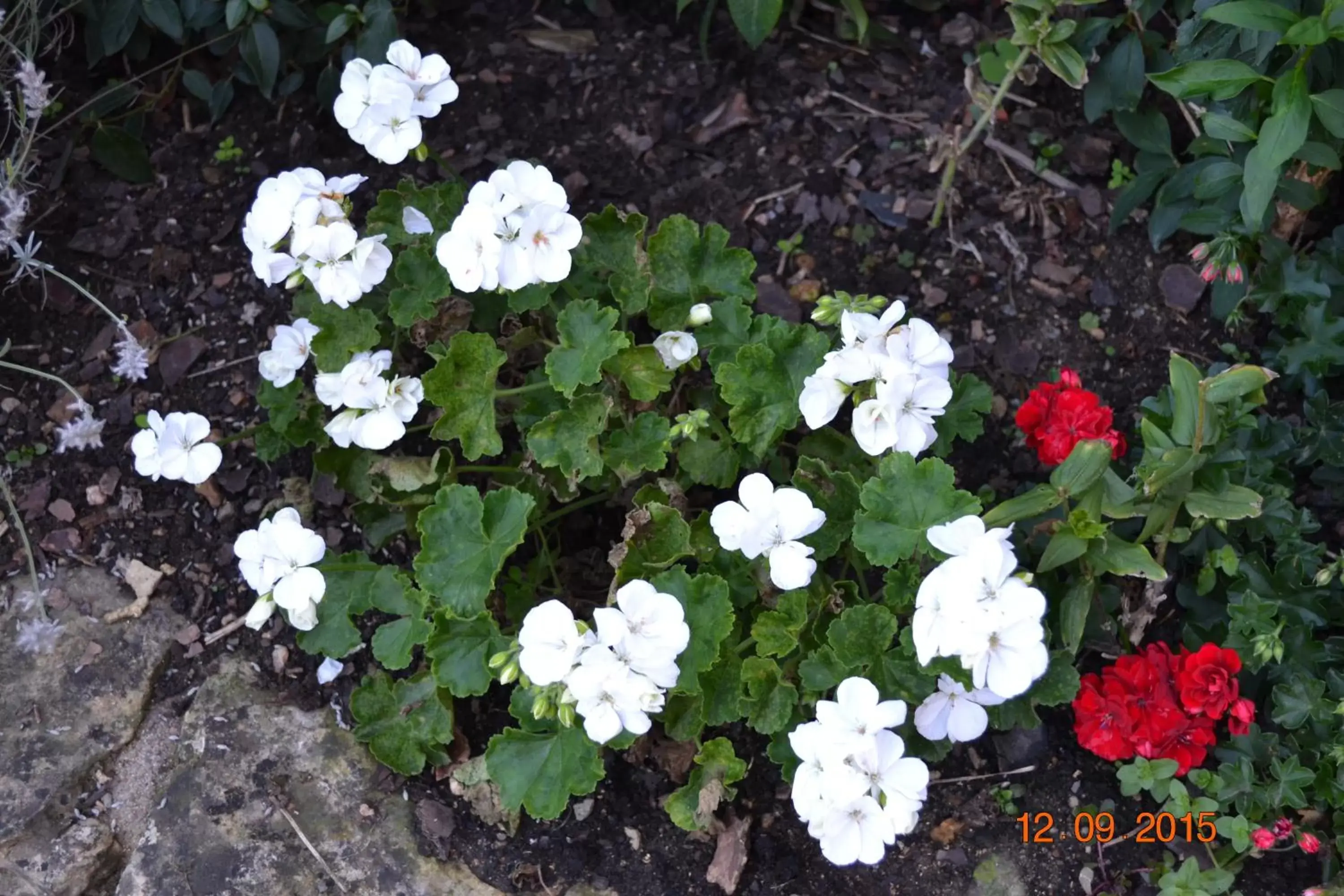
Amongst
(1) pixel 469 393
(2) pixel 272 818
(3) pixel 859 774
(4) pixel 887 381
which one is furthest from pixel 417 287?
(3) pixel 859 774

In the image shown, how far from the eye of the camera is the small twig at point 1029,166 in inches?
124

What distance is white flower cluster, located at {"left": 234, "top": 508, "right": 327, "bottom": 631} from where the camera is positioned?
7.39 feet

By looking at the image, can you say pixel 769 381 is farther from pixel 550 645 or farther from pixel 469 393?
pixel 550 645

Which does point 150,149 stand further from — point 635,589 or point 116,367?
point 635,589

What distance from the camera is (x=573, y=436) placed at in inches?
94.2

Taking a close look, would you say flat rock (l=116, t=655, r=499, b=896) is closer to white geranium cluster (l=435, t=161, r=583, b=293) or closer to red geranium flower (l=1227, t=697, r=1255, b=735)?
white geranium cluster (l=435, t=161, r=583, b=293)

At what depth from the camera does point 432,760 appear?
8.06 feet

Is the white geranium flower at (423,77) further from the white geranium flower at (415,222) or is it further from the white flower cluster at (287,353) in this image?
the white flower cluster at (287,353)

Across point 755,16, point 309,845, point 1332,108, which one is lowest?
point 309,845

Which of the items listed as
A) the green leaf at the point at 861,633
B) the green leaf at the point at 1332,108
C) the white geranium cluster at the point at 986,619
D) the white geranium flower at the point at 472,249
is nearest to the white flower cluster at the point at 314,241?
the white geranium flower at the point at 472,249

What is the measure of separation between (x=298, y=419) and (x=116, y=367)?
520 mm

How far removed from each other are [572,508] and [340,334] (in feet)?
2.02

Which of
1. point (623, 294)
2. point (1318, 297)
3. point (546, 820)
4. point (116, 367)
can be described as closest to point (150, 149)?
point (116, 367)

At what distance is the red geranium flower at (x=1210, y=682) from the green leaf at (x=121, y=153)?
8.94 feet
